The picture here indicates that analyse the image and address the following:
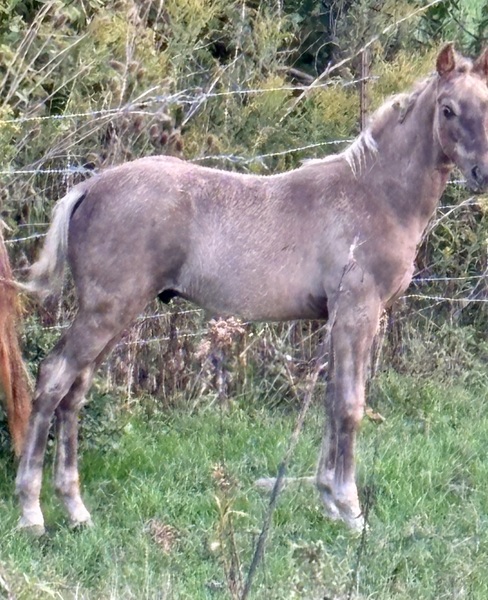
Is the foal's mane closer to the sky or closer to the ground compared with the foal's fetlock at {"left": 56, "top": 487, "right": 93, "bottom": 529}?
closer to the sky

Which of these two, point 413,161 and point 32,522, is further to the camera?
point 413,161

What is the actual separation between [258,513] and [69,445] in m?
0.91

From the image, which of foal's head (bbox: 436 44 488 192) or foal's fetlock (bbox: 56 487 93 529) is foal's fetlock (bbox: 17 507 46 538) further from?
foal's head (bbox: 436 44 488 192)

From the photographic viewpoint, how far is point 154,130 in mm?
5914

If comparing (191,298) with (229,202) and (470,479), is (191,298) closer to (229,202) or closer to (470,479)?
(229,202)

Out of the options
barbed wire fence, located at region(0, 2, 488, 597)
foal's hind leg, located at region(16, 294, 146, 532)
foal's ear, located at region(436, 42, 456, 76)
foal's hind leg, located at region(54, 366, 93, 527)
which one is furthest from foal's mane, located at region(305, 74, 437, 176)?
foal's hind leg, located at region(54, 366, 93, 527)

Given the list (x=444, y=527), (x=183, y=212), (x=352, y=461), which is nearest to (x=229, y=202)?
(x=183, y=212)

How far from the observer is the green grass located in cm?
363

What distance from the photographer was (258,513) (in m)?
4.52

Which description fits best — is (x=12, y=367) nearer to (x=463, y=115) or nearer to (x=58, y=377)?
(x=58, y=377)

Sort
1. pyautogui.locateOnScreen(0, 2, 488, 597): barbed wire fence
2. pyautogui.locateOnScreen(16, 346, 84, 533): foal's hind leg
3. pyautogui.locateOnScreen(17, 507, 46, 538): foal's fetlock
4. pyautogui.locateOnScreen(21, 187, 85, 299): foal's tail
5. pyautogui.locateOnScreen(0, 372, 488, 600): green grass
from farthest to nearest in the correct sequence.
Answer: pyautogui.locateOnScreen(0, 2, 488, 597): barbed wire fence → pyautogui.locateOnScreen(21, 187, 85, 299): foal's tail → pyautogui.locateOnScreen(16, 346, 84, 533): foal's hind leg → pyautogui.locateOnScreen(17, 507, 46, 538): foal's fetlock → pyautogui.locateOnScreen(0, 372, 488, 600): green grass

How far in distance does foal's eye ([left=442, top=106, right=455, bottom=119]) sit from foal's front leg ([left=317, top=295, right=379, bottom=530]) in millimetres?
892

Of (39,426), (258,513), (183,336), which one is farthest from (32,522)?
(183,336)

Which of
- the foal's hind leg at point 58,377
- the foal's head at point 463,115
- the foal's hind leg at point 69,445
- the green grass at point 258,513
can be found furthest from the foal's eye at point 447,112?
the foal's hind leg at point 69,445
